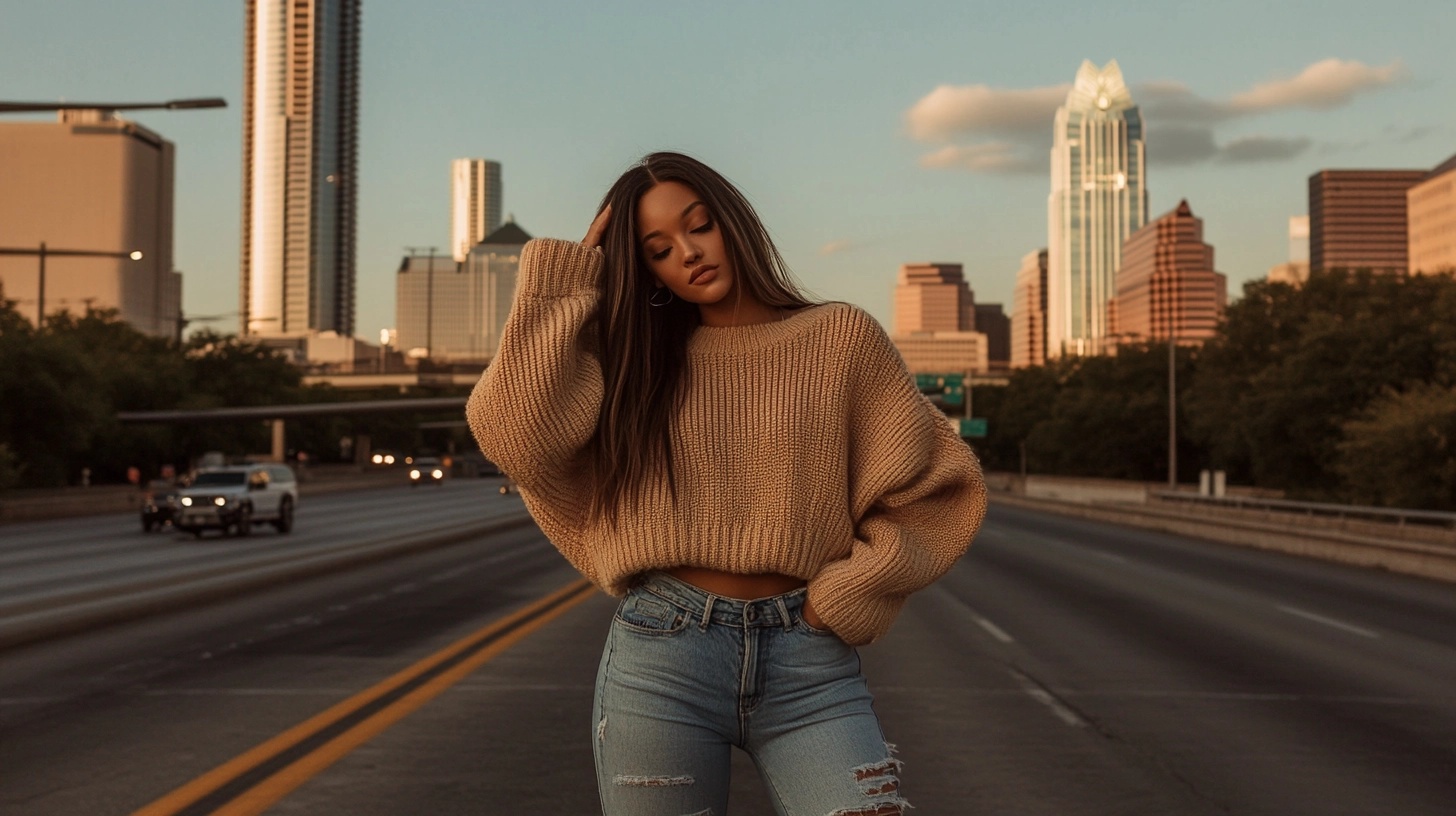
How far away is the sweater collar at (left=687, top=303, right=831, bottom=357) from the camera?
3271mm

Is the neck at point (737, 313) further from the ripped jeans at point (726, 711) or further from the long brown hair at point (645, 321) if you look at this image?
the ripped jeans at point (726, 711)

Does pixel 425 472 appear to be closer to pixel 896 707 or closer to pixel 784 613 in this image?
pixel 896 707

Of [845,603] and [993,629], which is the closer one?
[845,603]

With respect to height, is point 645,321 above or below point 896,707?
above

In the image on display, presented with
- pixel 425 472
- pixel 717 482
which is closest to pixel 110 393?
pixel 425 472

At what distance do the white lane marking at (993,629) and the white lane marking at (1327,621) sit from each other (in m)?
3.55

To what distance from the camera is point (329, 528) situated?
41.0 m

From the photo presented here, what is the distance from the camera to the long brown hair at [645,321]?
3162 mm

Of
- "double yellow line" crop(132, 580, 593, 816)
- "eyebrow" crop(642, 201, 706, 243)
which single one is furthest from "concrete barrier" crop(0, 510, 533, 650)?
"eyebrow" crop(642, 201, 706, 243)

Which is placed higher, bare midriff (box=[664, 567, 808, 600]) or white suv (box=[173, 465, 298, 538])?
bare midriff (box=[664, 567, 808, 600])

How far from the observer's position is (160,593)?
1758cm

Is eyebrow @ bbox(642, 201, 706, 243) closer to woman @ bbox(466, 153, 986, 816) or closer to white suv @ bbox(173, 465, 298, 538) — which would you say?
woman @ bbox(466, 153, 986, 816)

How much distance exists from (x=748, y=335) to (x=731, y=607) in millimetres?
571

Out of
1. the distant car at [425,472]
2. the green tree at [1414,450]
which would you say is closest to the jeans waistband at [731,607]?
the green tree at [1414,450]
